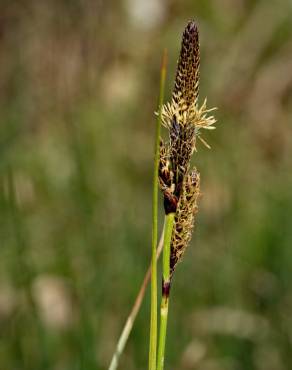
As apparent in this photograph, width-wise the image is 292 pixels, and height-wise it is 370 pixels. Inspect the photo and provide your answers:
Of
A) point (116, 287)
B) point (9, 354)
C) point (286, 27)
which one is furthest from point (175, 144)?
point (286, 27)

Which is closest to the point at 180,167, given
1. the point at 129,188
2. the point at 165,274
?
the point at 165,274

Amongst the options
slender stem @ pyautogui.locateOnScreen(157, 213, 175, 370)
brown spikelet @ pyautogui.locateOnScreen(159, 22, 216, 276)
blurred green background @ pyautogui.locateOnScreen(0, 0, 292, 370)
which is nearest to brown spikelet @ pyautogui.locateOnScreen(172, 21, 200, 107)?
brown spikelet @ pyautogui.locateOnScreen(159, 22, 216, 276)

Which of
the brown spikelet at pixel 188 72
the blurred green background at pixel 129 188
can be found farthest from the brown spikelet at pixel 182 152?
the blurred green background at pixel 129 188

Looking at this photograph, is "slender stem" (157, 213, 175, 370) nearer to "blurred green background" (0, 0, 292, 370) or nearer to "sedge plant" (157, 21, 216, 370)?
"sedge plant" (157, 21, 216, 370)

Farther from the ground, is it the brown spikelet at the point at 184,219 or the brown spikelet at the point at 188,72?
the brown spikelet at the point at 188,72

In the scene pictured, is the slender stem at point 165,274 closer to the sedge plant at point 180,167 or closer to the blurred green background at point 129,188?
the sedge plant at point 180,167

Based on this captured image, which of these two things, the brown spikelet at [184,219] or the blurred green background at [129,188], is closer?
the brown spikelet at [184,219]

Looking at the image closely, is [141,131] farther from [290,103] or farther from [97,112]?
[290,103]
